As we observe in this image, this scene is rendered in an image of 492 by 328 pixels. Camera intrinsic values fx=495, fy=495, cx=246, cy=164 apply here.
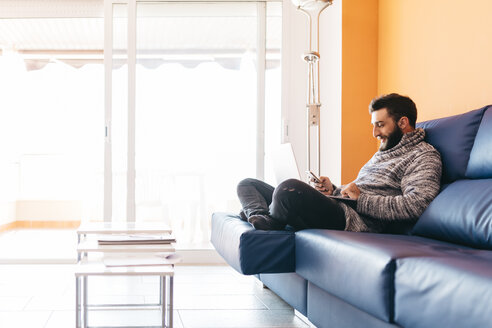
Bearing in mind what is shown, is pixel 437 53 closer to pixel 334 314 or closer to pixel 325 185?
pixel 325 185

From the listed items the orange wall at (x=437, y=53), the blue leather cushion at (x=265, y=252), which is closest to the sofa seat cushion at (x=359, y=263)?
the blue leather cushion at (x=265, y=252)

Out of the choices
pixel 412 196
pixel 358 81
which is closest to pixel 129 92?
pixel 358 81

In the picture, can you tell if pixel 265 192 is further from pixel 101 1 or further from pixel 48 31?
pixel 48 31

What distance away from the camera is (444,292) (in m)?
1.17

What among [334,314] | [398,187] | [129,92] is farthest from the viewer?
[129,92]

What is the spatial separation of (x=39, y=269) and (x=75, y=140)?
3704 mm

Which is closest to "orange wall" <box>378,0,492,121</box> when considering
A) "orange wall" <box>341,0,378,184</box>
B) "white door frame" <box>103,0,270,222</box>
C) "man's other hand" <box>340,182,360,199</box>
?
"orange wall" <box>341,0,378,184</box>

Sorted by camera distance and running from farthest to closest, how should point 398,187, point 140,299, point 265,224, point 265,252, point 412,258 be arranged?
point 140,299
point 398,187
point 265,224
point 265,252
point 412,258

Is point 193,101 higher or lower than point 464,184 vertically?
higher

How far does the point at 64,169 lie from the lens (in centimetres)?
702

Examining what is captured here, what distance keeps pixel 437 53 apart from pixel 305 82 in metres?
1.51

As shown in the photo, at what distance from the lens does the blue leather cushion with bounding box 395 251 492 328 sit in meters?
1.05

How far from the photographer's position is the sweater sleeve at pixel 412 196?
218cm

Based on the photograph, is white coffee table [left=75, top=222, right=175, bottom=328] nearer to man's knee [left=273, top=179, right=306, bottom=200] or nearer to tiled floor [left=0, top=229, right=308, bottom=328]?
tiled floor [left=0, top=229, right=308, bottom=328]
